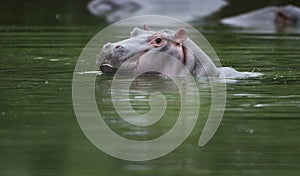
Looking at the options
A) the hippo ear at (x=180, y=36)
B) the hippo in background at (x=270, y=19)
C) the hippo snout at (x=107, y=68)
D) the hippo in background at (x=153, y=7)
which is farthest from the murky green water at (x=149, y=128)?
the hippo in background at (x=153, y=7)

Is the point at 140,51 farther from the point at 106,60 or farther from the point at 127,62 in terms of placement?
the point at 106,60

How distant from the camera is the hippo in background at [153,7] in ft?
69.0

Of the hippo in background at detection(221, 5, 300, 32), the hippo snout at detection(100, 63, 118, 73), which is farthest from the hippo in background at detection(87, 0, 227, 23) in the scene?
the hippo snout at detection(100, 63, 118, 73)

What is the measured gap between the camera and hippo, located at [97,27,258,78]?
803 cm

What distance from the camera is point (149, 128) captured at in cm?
565

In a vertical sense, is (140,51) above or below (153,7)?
above

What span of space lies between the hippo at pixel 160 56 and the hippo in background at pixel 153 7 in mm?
12237

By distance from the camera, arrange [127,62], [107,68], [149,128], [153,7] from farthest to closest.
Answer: [153,7] < [107,68] < [127,62] < [149,128]

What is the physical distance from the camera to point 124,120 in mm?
5883

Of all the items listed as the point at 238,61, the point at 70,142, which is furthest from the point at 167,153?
the point at 238,61

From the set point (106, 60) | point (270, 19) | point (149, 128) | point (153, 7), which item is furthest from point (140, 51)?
point (153, 7)

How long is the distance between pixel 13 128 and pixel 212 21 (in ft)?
41.5

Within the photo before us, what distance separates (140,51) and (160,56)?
0.17 meters

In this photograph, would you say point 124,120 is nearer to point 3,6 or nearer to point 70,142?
point 70,142
